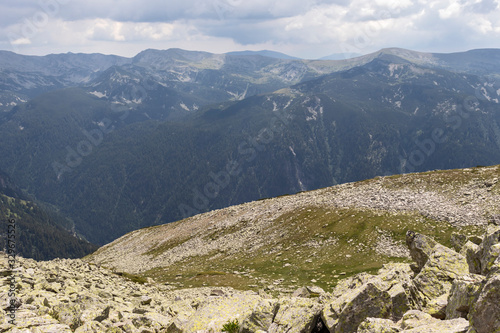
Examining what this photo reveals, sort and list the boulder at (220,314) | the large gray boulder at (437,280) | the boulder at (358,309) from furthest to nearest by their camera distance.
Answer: the boulder at (220,314) → the boulder at (358,309) → the large gray boulder at (437,280)

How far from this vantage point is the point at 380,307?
1237 cm

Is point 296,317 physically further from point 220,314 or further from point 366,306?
point 220,314

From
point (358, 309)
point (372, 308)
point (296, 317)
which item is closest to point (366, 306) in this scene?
point (372, 308)

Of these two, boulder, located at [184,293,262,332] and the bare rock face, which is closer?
the bare rock face

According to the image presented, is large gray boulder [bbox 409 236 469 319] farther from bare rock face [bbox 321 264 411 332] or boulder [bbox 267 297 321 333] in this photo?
boulder [bbox 267 297 321 333]

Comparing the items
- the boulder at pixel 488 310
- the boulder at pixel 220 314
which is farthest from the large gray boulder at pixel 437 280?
the boulder at pixel 220 314

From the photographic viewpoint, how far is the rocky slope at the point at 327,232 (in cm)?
4975

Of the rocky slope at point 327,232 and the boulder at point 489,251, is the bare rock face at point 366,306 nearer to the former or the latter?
the boulder at point 489,251

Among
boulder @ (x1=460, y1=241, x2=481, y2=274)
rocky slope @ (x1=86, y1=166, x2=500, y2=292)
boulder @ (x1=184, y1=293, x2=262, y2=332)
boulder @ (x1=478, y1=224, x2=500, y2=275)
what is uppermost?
boulder @ (x1=478, y1=224, x2=500, y2=275)

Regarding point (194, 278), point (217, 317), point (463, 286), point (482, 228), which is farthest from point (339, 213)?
point (463, 286)

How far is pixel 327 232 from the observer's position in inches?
2425

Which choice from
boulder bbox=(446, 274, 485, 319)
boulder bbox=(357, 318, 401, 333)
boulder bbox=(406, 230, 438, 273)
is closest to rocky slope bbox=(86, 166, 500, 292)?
boulder bbox=(406, 230, 438, 273)

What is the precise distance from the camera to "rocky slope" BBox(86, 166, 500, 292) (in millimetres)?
Result: 49750

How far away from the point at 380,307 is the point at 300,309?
3338 mm
